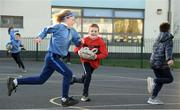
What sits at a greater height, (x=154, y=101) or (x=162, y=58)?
(x=162, y=58)

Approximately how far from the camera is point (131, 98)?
13.1m

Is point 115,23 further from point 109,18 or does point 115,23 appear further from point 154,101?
point 154,101

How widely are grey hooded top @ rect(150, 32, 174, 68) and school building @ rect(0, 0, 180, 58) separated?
2124cm

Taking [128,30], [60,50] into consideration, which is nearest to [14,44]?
[60,50]

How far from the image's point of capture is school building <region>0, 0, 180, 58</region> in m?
33.8

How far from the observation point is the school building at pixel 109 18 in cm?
3378

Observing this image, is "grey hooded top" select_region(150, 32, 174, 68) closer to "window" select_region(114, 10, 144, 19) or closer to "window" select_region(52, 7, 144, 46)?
"window" select_region(52, 7, 144, 46)

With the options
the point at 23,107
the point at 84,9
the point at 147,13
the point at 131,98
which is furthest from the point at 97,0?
the point at 23,107

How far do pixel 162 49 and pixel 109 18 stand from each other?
23.7m

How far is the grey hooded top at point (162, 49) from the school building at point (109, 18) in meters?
21.2

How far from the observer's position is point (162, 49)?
12.1 metres

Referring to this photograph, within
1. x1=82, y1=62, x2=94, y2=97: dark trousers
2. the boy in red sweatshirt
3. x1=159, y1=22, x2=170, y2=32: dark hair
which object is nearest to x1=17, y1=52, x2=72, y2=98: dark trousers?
the boy in red sweatshirt

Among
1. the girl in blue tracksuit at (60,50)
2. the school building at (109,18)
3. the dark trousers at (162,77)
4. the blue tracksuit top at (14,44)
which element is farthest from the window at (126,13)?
the girl in blue tracksuit at (60,50)

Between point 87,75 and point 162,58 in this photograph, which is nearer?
point 162,58
